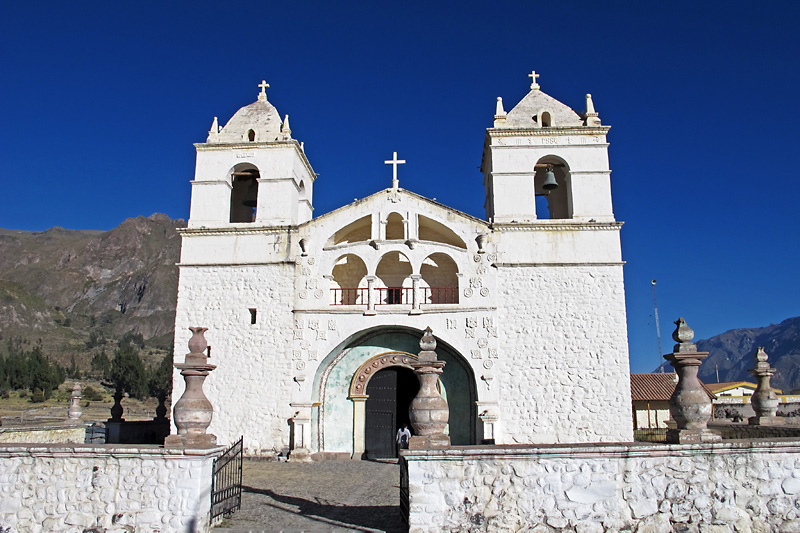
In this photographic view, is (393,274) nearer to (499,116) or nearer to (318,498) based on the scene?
(499,116)

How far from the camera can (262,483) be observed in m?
13.5

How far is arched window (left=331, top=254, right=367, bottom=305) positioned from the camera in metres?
20.2

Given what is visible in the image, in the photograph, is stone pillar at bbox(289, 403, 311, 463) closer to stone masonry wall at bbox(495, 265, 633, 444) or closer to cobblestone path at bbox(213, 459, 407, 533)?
cobblestone path at bbox(213, 459, 407, 533)

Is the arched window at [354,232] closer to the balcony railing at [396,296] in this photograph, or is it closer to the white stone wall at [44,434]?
the balcony railing at [396,296]

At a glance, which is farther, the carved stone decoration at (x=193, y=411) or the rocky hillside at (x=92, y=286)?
the rocky hillside at (x=92, y=286)

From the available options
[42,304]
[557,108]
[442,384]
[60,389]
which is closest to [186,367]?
[442,384]

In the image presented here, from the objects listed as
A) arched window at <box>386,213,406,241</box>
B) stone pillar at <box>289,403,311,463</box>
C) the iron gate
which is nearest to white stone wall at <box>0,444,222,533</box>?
the iron gate

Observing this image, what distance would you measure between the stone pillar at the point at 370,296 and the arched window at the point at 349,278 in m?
1.62

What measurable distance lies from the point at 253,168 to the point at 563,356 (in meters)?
11.3

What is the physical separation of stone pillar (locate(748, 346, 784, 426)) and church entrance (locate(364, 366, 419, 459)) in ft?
28.4

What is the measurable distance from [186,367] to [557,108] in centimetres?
1479

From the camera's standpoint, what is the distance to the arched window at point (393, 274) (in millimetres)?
19953

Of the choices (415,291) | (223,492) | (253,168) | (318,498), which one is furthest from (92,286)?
(223,492)

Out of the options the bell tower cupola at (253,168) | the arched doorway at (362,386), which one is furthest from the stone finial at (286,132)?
the arched doorway at (362,386)
